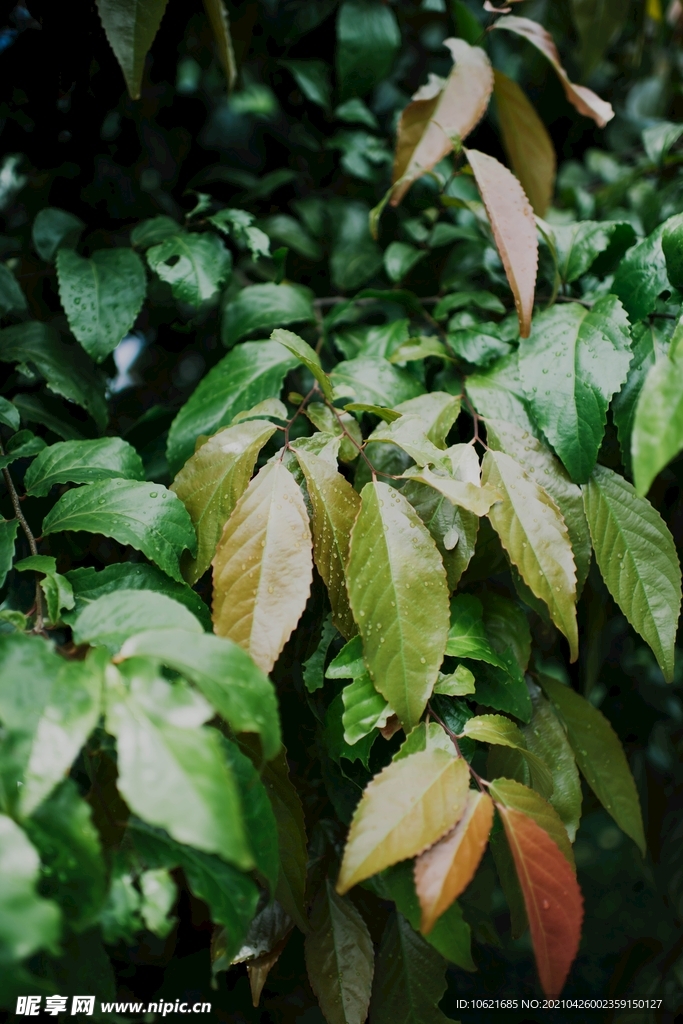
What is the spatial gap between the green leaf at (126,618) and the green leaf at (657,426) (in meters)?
0.29

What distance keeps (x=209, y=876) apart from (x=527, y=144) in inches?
37.1

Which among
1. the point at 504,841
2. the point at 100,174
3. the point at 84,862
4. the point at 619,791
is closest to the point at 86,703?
the point at 84,862

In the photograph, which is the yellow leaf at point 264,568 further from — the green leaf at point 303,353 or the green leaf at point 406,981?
the green leaf at point 406,981

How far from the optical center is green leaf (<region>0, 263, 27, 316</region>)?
78 cm

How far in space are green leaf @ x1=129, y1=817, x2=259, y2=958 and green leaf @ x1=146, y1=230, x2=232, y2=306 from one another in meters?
0.52

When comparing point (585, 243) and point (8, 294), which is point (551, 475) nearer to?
point (585, 243)

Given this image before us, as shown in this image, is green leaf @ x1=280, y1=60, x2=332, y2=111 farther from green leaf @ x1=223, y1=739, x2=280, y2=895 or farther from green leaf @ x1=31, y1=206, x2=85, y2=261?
green leaf @ x1=223, y1=739, x2=280, y2=895

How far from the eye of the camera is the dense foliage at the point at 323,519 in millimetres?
399

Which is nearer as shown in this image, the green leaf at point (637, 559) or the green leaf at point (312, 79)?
the green leaf at point (637, 559)

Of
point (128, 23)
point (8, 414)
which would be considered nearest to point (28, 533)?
point (8, 414)

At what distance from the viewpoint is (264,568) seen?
0.50 m

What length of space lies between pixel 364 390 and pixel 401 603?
0.27 meters

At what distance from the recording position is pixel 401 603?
51 centimetres

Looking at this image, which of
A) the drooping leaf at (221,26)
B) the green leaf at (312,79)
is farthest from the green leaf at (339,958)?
the green leaf at (312,79)
